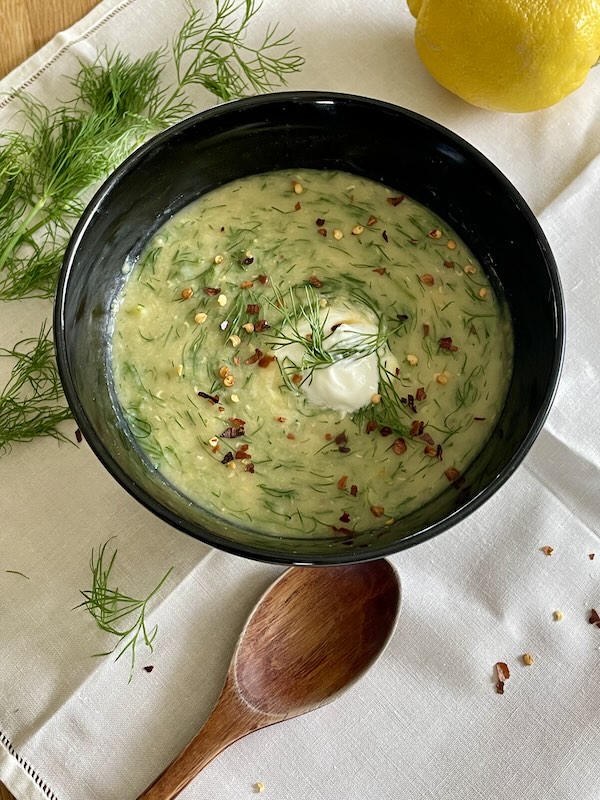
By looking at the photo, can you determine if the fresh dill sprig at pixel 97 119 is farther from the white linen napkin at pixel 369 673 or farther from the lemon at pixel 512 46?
the lemon at pixel 512 46

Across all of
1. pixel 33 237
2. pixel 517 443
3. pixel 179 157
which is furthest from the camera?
pixel 33 237

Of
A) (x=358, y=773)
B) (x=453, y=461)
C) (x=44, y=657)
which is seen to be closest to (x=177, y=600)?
(x=44, y=657)

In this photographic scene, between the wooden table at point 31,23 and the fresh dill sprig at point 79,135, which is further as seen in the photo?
the wooden table at point 31,23

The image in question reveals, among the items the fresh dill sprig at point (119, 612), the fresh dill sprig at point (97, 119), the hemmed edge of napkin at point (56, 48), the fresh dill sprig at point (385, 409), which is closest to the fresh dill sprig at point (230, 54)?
the fresh dill sprig at point (97, 119)

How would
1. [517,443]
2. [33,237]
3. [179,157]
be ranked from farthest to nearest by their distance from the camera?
[33,237]
[179,157]
[517,443]

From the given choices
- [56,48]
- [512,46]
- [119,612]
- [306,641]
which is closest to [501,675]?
[306,641]

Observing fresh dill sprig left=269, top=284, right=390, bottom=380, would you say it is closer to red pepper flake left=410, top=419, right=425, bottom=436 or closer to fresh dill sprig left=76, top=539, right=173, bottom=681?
red pepper flake left=410, top=419, right=425, bottom=436

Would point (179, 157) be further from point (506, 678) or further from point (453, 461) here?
point (506, 678)
